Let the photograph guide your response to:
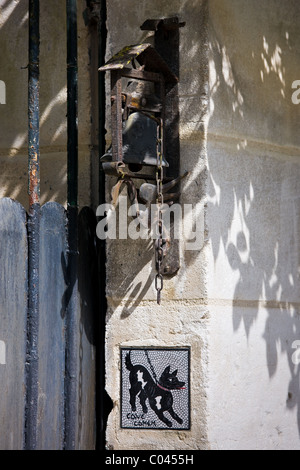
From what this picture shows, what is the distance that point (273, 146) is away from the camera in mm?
4801

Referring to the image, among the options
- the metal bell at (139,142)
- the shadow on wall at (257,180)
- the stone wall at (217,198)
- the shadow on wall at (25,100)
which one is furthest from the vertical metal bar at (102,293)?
the shadow on wall at (257,180)

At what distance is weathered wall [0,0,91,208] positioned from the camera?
482cm

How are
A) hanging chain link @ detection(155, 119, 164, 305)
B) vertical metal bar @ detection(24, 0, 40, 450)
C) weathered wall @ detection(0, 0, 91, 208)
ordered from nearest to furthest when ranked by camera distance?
vertical metal bar @ detection(24, 0, 40, 450)
hanging chain link @ detection(155, 119, 164, 305)
weathered wall @ detection(0, 0, 91, 208)

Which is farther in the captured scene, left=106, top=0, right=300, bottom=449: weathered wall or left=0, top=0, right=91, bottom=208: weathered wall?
left=0, top=0, right=91, bottom=208: weathered wall

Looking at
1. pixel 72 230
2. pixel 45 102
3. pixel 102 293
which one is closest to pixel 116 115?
pixel 72 230

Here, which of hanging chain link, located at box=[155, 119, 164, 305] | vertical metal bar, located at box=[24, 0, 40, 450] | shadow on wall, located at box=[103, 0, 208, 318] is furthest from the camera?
shadow on wall, located at box=[103, 0, 208, 318]

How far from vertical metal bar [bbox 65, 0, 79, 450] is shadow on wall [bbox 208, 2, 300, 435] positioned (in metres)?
0.74

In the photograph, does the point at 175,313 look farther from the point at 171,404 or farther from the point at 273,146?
the point at 273,146

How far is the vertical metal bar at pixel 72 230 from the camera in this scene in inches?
171

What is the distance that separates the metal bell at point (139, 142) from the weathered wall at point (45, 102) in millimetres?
594

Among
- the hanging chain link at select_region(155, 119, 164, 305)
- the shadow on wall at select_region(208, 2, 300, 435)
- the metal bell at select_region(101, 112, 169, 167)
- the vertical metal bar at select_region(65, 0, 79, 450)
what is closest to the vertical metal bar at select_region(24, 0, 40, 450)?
the vertical metal bar at select_region(65, 0, 79, 450)

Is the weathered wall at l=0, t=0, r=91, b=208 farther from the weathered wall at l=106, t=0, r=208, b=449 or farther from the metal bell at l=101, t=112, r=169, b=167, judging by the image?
the metal bell at l=101, t=112, r=169, b=167

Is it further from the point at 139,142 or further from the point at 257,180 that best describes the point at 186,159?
the point at 257,180

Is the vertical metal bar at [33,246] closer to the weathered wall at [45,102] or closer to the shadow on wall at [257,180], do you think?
the weathered wall at [45,102]
